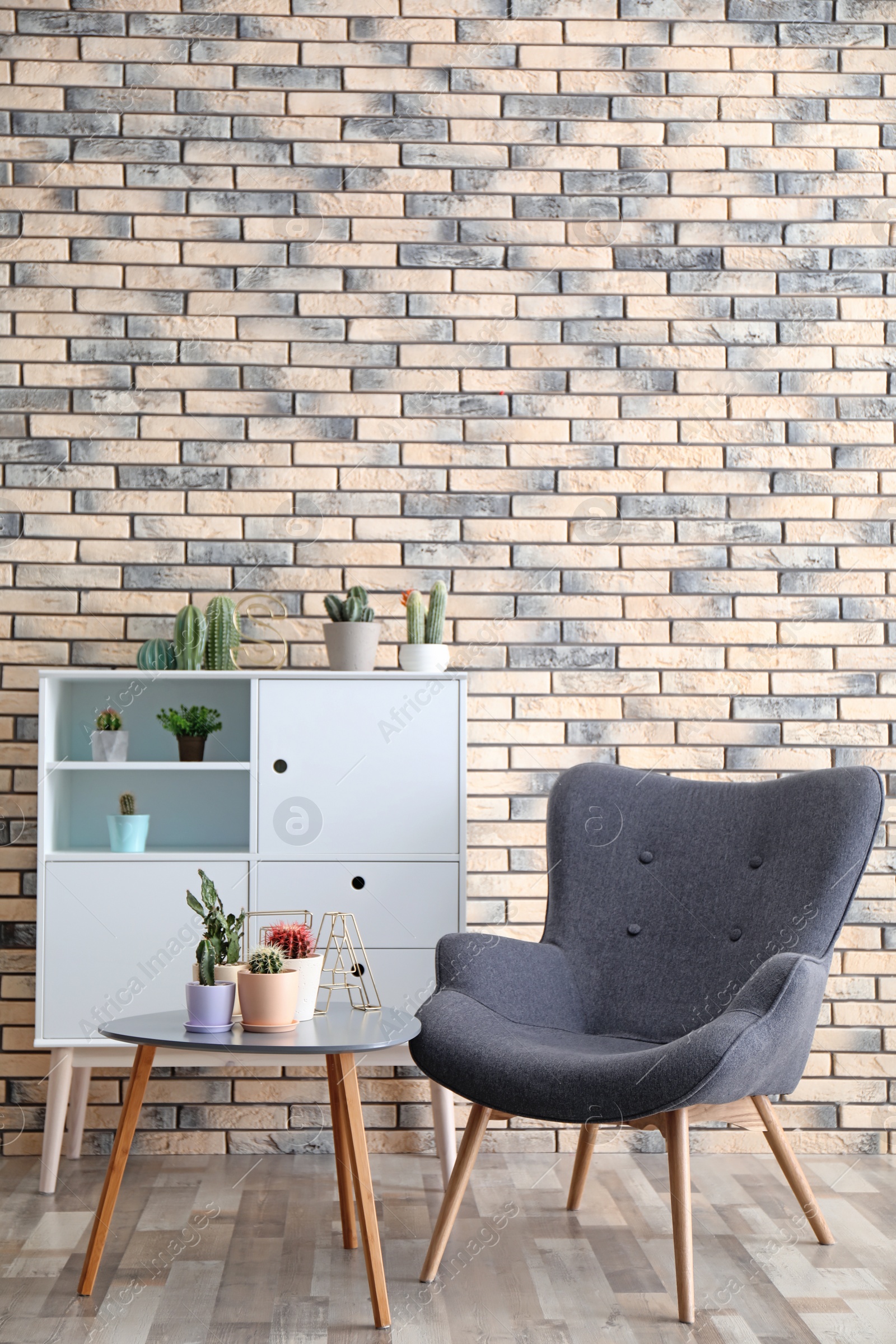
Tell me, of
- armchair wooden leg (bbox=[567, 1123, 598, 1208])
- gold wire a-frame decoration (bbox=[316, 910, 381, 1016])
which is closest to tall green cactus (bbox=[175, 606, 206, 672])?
gold wire a-frame decoration (bbox=[316, 910, 381, 1016])

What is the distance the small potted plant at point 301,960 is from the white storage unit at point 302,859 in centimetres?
49

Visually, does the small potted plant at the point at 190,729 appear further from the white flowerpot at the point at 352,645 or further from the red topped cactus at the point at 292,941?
the red topped cactus at the point at 292,941

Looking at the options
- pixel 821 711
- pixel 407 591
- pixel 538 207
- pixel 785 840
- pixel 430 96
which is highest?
pixel 430 96

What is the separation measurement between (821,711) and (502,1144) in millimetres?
1406

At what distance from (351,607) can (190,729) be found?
49cm

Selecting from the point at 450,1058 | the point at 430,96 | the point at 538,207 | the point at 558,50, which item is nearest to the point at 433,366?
the point at 538,207

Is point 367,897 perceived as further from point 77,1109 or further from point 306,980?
point 77,1109

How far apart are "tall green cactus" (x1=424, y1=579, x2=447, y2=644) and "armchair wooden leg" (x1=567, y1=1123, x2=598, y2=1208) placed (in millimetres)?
1167

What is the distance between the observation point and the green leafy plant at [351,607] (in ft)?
9.00

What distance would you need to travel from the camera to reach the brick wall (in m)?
3.00

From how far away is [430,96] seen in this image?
304 cm

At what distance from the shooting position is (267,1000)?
2.00 meters

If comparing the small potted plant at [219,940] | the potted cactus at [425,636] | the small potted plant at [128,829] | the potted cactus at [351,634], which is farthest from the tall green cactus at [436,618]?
the small potted plant at [219,940]

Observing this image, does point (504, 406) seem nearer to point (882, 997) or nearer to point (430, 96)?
point (430, 96)
